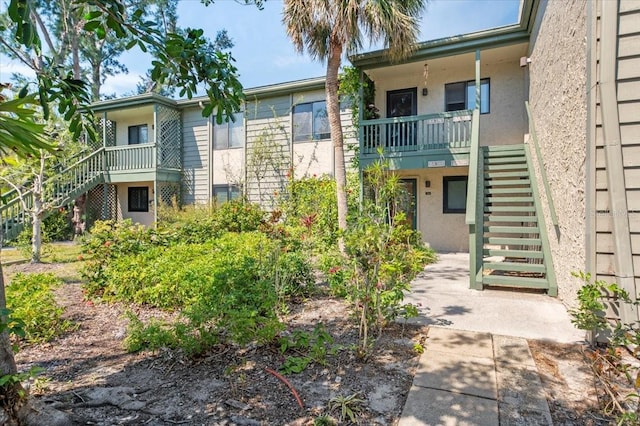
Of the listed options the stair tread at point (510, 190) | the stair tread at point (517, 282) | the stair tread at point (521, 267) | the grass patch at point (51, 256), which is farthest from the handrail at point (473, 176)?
the grass patch at point (51, 256)

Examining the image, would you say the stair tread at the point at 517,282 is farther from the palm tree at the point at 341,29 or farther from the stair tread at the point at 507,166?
the stair tread at the point at 507,166

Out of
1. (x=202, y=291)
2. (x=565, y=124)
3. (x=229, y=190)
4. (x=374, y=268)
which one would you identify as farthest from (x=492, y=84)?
(x=202, y=291)

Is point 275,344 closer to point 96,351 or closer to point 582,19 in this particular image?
point 96,351

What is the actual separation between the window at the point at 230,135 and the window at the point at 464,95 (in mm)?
7390

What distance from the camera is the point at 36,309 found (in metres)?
3.86

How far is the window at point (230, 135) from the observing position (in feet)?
43.9

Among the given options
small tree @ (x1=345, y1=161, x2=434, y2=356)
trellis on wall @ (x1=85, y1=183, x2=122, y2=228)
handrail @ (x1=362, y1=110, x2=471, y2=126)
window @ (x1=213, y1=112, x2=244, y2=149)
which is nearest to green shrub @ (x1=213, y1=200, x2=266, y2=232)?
window @ (x1=213, y1=112, x2=244, y2=149)

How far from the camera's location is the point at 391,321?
14.0ft

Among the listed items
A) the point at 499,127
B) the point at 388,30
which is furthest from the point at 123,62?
the point at 499,127

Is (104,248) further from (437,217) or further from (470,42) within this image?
(470,42)

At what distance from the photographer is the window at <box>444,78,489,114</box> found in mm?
9992

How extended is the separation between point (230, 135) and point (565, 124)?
1129 cm

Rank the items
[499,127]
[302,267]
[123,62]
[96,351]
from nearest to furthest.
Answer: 1. [96,351]
2. [302,267]
3. [499,127]
4. [123,62]

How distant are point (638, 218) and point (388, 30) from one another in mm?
5923
